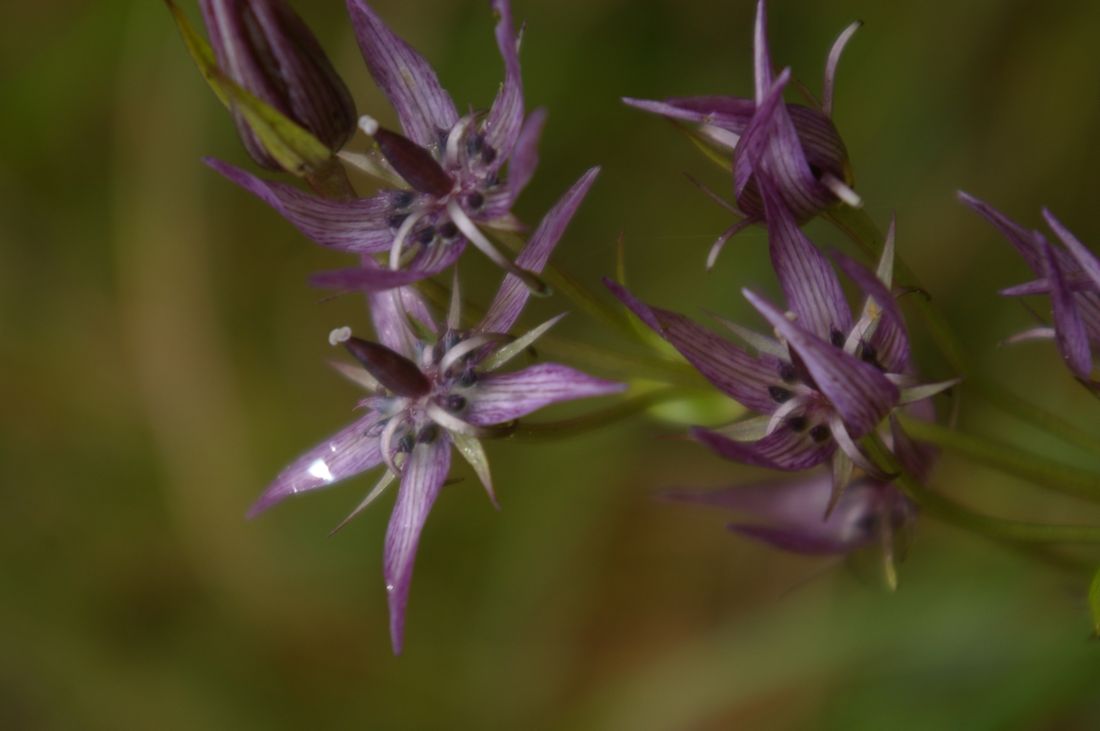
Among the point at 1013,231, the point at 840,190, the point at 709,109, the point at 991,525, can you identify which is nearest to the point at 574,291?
the point at 709,109

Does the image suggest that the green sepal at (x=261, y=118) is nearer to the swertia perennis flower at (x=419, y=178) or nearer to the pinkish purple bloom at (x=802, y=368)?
the swertia perennis flower at (x=419, y=178)

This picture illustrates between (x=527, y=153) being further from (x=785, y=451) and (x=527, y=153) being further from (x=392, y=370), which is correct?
(x=785, y=451)

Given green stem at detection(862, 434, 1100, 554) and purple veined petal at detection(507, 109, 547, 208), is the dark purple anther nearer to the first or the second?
purple veined petal at detection(507, 109, 547, 208)

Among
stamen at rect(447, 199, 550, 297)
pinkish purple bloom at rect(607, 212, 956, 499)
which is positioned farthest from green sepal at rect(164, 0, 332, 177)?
pinkish purple bloom at rect(607, 212, 956, 499)

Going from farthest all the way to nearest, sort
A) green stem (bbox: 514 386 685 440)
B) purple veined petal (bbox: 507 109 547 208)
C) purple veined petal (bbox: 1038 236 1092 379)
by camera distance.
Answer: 1. green stem (bbox: 514 386 685 440)
2. purple veined petal (bbox: 1038 236 1092 379)
3. purple veined petal (bbox: 507 109 547 208)

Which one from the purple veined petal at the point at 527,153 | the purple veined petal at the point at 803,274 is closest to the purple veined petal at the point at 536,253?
the purple veined petal at the point at 527,153

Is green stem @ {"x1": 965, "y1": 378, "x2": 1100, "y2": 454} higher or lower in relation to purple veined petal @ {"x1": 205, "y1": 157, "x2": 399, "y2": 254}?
lower
